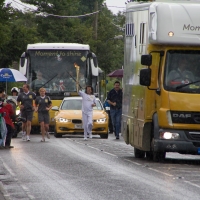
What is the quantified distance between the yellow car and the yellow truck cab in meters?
11.7

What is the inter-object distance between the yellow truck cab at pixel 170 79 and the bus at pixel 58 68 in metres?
16.2

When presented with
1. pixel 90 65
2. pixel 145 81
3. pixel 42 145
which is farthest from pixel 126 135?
pixel 90 65

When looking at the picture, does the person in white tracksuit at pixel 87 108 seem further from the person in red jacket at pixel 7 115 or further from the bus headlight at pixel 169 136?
the bus headlight at pixel 169 136

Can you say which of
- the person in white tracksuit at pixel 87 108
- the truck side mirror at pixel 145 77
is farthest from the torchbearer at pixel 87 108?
the truck side mirror at pixel 145 77

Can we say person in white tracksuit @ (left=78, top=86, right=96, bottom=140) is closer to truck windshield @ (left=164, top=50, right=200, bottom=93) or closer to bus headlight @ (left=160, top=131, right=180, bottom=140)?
truck windshield @ (left=164, top=50, right=200, bottom=93)

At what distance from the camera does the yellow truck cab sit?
16922 millimetres

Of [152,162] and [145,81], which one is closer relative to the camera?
[145,81]

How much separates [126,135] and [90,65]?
573 inches

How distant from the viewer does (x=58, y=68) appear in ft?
114

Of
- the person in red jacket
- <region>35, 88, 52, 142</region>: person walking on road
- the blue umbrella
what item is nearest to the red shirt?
the person in red jacket

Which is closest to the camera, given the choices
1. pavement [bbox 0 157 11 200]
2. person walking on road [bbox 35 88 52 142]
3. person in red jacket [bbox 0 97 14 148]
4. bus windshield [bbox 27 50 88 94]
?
pavement [bbox 0 157 11 200]

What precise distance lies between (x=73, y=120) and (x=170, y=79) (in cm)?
1259

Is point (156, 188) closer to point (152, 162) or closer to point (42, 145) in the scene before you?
point (152, 162)

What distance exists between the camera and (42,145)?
24.9 meters
